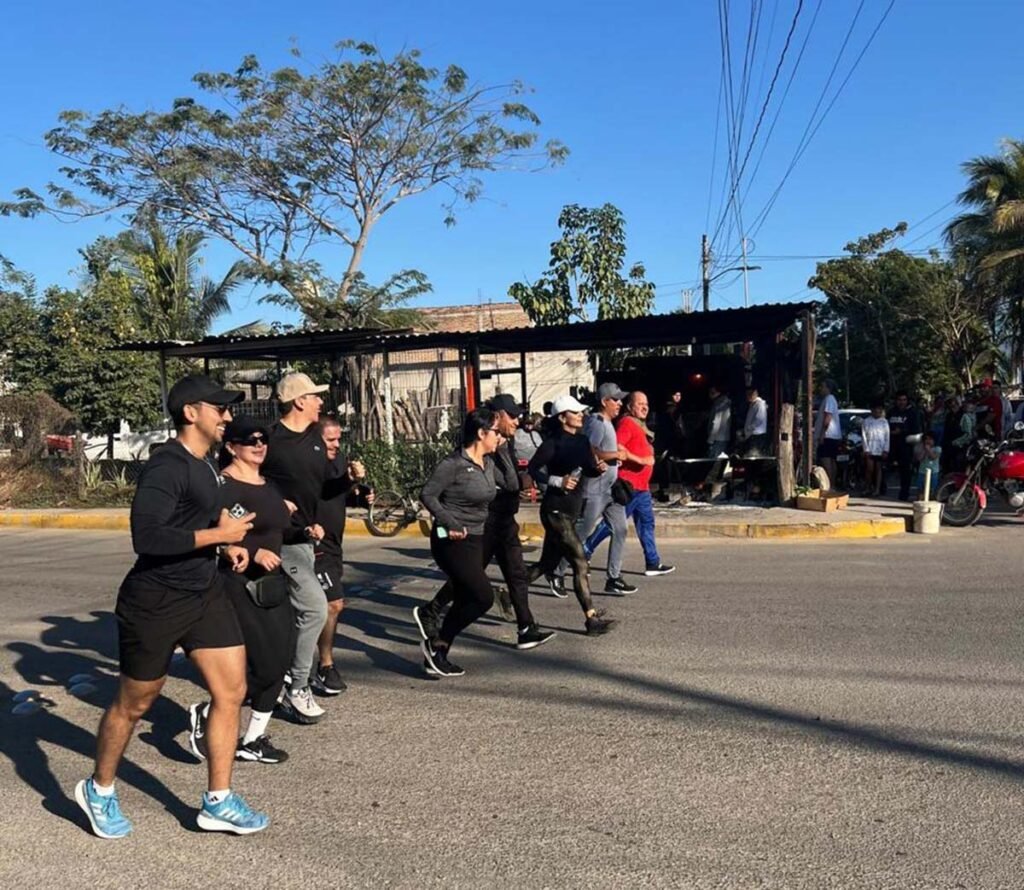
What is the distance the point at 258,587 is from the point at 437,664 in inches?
73.5

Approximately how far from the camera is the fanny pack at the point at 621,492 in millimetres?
7727

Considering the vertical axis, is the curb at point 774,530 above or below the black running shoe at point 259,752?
above

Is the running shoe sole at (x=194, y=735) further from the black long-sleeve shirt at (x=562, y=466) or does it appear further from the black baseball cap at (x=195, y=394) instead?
the black long-sleeve shirt at (x=562, y=466)

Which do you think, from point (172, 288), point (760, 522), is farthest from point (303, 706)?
point (172, 288)

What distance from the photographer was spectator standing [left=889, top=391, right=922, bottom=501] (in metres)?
14.2

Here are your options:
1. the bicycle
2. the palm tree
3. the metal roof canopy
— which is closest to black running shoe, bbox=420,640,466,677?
the bicycle

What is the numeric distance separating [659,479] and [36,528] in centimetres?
1021

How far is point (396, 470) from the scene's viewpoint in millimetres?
14172

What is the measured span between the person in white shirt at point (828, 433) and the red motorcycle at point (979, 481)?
3.61m

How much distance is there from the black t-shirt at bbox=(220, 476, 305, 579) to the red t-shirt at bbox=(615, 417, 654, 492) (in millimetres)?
4459

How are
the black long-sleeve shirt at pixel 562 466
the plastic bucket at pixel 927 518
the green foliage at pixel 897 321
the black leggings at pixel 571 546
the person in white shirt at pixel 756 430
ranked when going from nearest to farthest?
1. the black leggings at pixel 571 546
2. the black long-sleeve shirt at pixel 562 466
3. the plastic bucket at pixel 927 518
4. the person in white shirt at pixel 756 430
5. the green foliage at pixel 897 321

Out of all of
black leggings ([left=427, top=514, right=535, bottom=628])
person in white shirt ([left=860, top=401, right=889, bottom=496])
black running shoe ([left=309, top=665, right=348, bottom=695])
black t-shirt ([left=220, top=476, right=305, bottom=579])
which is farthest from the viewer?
person in white shirt ([left=860, top=401, right=889, bottom=496])

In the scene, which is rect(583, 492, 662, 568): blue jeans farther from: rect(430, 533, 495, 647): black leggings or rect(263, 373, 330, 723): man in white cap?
rect(263, 373, 330, 723): man in white cap

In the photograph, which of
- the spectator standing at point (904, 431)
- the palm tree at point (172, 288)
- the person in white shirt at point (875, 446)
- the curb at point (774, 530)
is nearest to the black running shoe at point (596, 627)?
the curb at point (774, 530)
